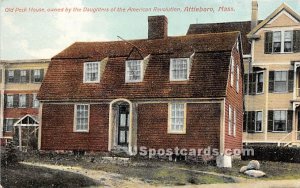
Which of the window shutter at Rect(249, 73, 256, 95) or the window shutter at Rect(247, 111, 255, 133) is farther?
the window shutter at Rect(249, 73, 256, 95)

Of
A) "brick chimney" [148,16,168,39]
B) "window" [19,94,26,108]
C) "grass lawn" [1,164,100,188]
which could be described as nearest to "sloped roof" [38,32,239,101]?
"brick chimney" [148,16,168,39]

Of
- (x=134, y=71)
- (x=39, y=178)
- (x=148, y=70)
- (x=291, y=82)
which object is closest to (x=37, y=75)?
(x=134, y=71)

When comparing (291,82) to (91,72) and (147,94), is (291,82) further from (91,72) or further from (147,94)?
(91,72)

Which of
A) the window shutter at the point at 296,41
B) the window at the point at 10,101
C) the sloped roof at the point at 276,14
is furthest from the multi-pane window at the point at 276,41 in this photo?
the window at the point at 10,101

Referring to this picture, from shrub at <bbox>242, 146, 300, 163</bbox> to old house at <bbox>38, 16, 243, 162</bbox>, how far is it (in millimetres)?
429

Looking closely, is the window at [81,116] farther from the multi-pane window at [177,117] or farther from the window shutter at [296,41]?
the window shutter at [296,41]

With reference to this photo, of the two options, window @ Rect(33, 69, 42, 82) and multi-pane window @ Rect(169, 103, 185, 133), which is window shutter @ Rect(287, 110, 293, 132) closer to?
multi-pane window @ Rect(169, 103, 185, 133)

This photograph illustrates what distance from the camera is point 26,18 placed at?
48.4ft

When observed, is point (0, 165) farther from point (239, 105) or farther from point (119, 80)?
point (239, 105)

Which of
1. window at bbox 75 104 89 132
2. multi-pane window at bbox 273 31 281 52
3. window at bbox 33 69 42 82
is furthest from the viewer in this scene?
window at bbox 75 104 89 132

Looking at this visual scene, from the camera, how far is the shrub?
49.3ft

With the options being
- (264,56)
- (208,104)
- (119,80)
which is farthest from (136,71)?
(264,56)

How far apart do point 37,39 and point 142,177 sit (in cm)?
348

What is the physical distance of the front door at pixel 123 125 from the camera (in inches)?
626
